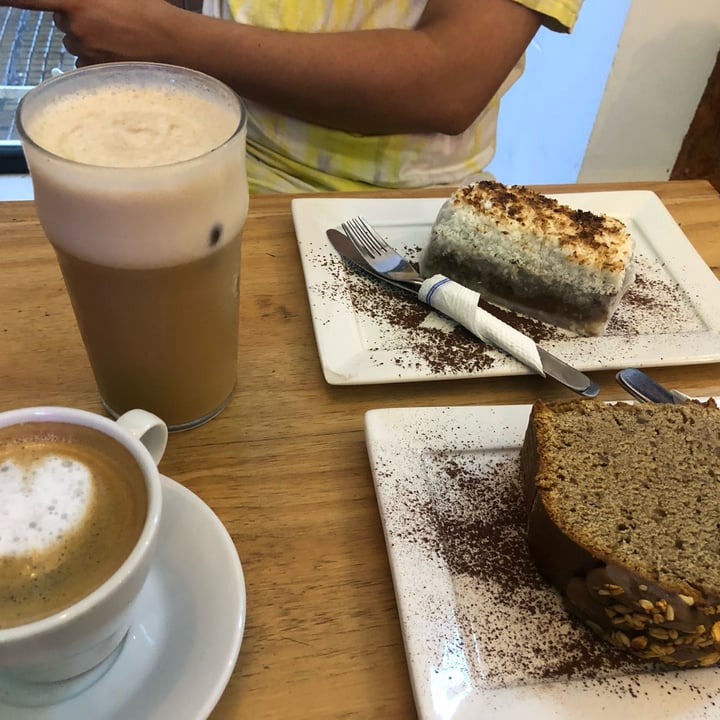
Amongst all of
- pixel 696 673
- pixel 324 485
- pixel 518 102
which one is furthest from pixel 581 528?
pixel 518 102

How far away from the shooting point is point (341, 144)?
126 cm

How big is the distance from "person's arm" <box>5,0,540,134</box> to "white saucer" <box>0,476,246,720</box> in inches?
29.2

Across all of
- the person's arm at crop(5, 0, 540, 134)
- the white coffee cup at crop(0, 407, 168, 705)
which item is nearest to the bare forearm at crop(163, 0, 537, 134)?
the person's arm at crop(5, 0, 540, 134)

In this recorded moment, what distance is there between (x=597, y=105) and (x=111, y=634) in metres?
2.10

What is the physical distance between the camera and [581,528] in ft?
2.05

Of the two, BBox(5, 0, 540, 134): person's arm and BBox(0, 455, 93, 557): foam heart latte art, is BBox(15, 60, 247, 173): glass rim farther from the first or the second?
BBox(5, 0, 540, 134): person's arm

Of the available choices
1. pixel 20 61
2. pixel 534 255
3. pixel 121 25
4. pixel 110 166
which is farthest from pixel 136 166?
pixel 20 61

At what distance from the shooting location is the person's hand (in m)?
1.13

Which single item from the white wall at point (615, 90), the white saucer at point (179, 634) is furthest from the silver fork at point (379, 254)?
the white wall at point (615, 90)

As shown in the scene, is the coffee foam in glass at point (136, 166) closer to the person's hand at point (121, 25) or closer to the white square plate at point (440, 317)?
the white square plate at point (440, 317)

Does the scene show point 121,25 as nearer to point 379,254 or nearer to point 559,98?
point 379,254

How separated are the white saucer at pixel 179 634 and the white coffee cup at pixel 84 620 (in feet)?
0.04

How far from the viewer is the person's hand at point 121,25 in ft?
3.69

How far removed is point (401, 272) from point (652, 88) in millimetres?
1580
